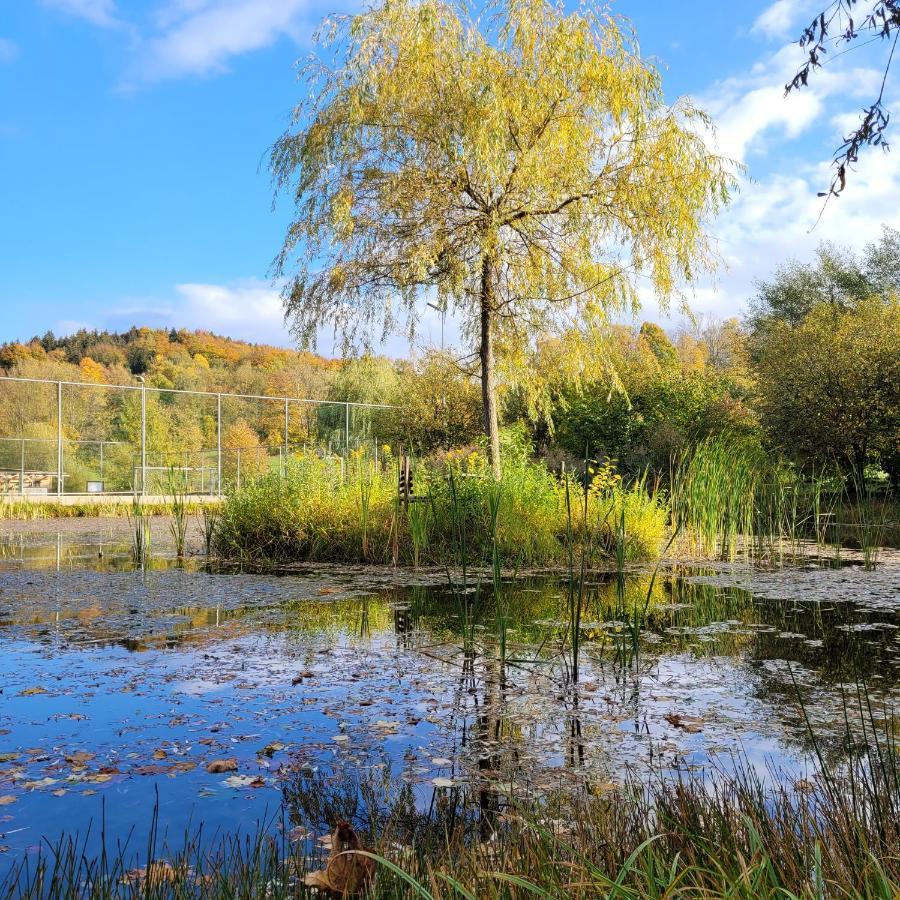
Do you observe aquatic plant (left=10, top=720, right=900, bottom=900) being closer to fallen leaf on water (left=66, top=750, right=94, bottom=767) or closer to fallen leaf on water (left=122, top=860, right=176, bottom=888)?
fallen leaf on water (left=122, top=860, right=176, bottom=888)

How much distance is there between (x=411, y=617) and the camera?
591 cm

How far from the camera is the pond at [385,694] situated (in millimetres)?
2764

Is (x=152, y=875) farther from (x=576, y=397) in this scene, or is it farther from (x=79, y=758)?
(x=576, y=397)

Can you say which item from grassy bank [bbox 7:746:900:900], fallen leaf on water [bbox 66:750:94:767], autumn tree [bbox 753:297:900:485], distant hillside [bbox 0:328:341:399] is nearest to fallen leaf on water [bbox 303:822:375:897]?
grassy bank [bbox 7:746:900:900]

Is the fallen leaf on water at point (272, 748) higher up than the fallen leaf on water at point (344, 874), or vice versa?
the fallen leaf on water at point (344, 874)

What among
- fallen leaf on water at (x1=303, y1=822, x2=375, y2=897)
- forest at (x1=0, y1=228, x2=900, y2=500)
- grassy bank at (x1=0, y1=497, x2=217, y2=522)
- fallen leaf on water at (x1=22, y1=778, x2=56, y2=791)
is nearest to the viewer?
fallen leaf on water at (x1=303, y1=822, x2=375, y2=897)

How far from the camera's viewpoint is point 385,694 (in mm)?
3861

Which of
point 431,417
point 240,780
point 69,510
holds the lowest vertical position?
point 240,780

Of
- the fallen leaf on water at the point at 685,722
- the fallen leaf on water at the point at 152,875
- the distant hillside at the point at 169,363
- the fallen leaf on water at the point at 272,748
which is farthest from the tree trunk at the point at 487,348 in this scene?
the distant hillside at the point at 169,363

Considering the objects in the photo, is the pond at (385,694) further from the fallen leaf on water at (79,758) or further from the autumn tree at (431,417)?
the autumn tree at (431,417)

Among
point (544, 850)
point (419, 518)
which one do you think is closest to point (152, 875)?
point (544, 850)

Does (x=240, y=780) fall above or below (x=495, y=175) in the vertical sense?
below

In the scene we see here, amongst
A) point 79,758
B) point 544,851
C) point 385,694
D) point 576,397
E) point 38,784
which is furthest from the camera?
point 576,397

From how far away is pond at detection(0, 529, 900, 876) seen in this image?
9.07ft
